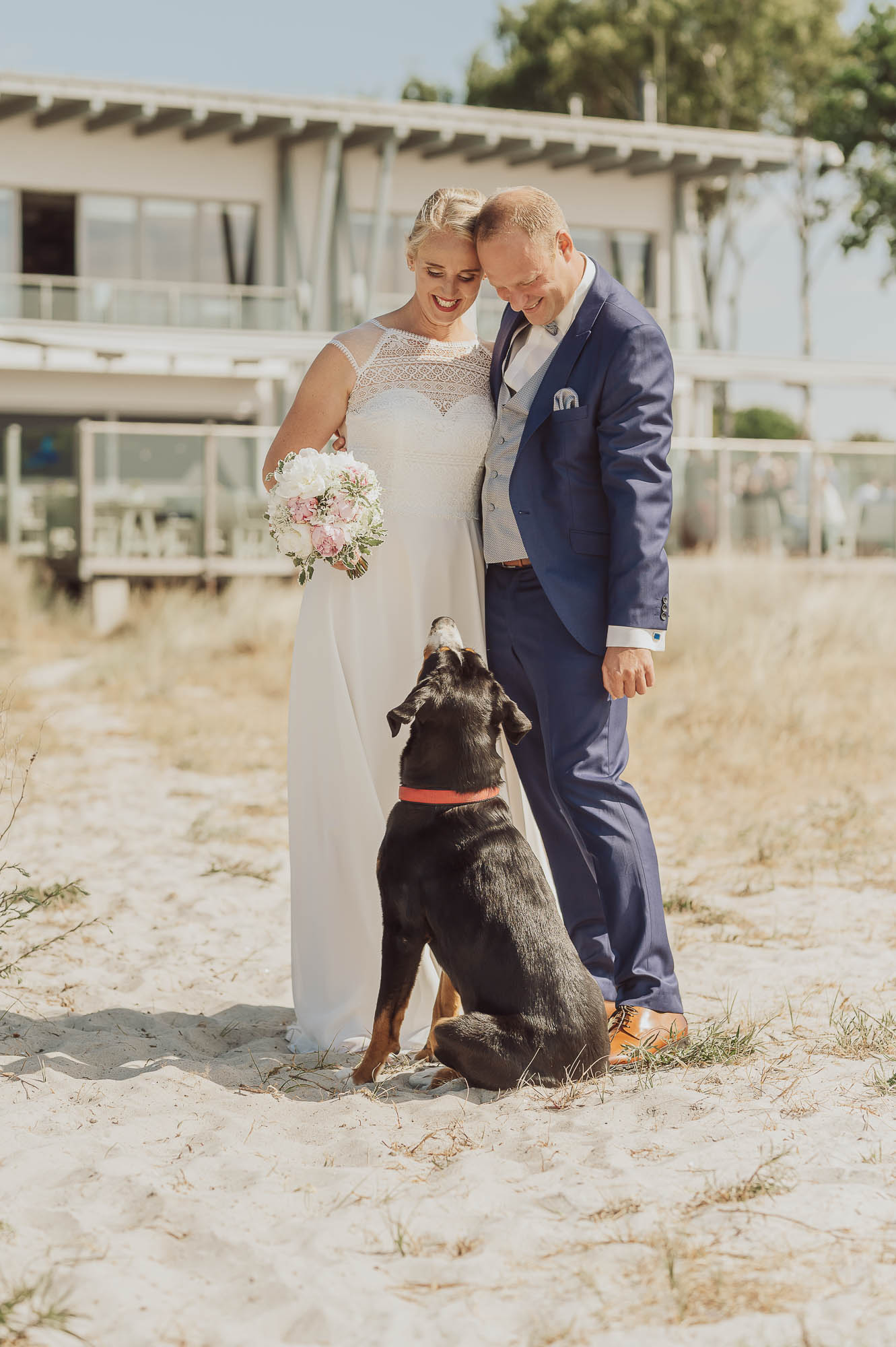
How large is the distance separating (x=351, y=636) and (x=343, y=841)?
Result: 649mm

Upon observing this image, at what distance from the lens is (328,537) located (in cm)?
379

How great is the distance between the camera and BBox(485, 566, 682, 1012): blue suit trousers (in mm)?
3836

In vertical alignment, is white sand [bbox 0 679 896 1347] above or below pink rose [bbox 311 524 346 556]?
below

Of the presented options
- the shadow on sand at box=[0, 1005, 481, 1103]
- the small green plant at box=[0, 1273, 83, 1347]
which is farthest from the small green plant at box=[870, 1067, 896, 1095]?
the small green plant at box=[0, 1273, 83, 1347]

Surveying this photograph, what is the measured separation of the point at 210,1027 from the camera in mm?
4340

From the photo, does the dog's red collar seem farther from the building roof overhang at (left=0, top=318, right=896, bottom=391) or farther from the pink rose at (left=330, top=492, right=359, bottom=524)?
the building roof overhang at (left=0, top=318, right=896, bottom=391)

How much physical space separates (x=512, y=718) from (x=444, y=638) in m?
0.30

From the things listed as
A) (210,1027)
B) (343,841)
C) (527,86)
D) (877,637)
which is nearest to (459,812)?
(343,841)

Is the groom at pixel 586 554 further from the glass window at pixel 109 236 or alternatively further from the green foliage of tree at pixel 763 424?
the green foliage of tree at pixel 763 424

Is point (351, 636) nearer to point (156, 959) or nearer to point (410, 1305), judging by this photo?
point (156, 959)

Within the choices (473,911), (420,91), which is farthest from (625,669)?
(420,91)

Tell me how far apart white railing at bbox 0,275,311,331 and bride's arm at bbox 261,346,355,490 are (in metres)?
19.6

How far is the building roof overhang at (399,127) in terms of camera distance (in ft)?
69.6

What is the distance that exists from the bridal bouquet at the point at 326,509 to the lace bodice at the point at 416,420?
218mm
